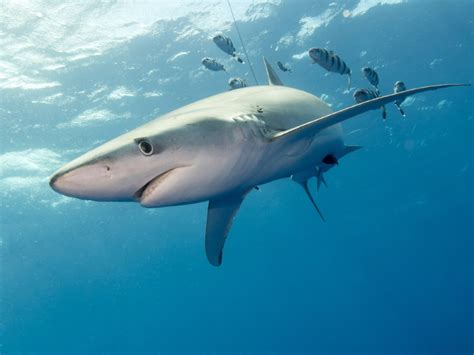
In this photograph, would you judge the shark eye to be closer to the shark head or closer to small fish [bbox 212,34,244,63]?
the shark head

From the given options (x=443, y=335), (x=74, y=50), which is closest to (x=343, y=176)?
(x=74, y=50)

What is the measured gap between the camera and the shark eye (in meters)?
2.17

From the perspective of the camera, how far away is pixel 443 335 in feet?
355

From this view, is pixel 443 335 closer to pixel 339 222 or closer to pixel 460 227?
pixel 460 227

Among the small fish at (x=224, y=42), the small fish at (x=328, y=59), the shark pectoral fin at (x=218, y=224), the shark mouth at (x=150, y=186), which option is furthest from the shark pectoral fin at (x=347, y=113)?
the small fish at (x=224, y=42)

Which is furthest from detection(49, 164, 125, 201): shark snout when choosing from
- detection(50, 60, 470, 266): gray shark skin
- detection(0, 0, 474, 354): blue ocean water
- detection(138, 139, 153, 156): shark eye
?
detection(0, 0, 474, 354): blue ocean water

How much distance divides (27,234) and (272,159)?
35.8m

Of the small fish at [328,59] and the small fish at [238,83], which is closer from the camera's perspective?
the small fish at [328,59]

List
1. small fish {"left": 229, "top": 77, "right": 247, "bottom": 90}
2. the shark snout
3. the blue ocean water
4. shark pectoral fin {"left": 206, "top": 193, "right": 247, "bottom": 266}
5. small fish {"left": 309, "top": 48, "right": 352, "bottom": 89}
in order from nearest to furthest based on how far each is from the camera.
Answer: the shark snout < shark pectoral fin {"left": 206, "top": 193, "right": 247, "bottom": 266} < small fish {"left": 309, "top": 48, "right": 352, "bottom": 89} < small fish {"left": 229, "top": 77, "right": 247, "bottom": 90} < the blue ocean water

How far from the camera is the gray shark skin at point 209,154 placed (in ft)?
6.96

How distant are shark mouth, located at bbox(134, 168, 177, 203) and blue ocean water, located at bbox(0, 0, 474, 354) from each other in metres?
13.6

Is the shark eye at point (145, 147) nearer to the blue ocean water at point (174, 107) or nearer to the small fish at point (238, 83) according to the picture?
the small fish at point (238, 83)

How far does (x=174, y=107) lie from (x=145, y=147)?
62.2 ft

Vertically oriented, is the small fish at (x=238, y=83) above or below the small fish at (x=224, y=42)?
below
